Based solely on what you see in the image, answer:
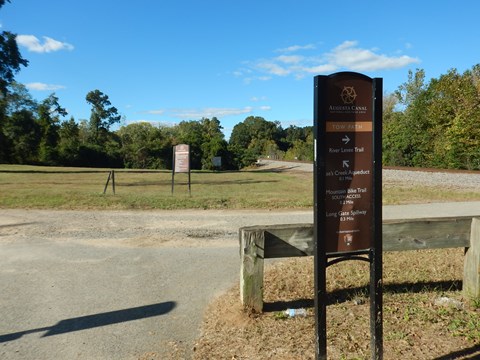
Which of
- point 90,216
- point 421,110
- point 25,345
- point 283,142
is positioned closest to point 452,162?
point 421,110

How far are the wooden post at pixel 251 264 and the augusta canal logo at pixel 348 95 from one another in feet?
5.70

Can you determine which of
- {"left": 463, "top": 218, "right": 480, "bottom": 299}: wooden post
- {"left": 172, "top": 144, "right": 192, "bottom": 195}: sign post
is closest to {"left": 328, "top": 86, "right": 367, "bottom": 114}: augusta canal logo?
{"left": 463, "top": 218, "right": 480, "bottom": 299}: wooden post

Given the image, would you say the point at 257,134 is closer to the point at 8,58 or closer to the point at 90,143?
the point at 90,143

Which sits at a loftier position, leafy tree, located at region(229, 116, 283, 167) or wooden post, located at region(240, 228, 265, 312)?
leafy tree, located at region(229, 116, 283, 167)

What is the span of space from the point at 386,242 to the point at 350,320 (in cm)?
97

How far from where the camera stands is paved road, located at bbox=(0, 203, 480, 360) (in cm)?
394

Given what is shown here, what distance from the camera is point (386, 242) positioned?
15.4 feet

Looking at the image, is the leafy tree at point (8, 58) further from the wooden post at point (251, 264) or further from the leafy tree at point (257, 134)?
the leafy tree at point (257, 134)

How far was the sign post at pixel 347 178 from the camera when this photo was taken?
3.09 meters

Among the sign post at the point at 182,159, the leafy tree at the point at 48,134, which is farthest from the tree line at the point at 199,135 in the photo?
the sign post at the point at 182,159

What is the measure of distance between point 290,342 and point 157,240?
16.4ft

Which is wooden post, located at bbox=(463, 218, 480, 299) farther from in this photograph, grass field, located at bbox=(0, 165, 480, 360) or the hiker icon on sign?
the hiker icon on sign

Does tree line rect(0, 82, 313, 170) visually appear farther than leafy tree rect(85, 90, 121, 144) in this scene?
No

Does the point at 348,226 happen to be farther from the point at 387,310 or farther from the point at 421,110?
the point at 421,110
